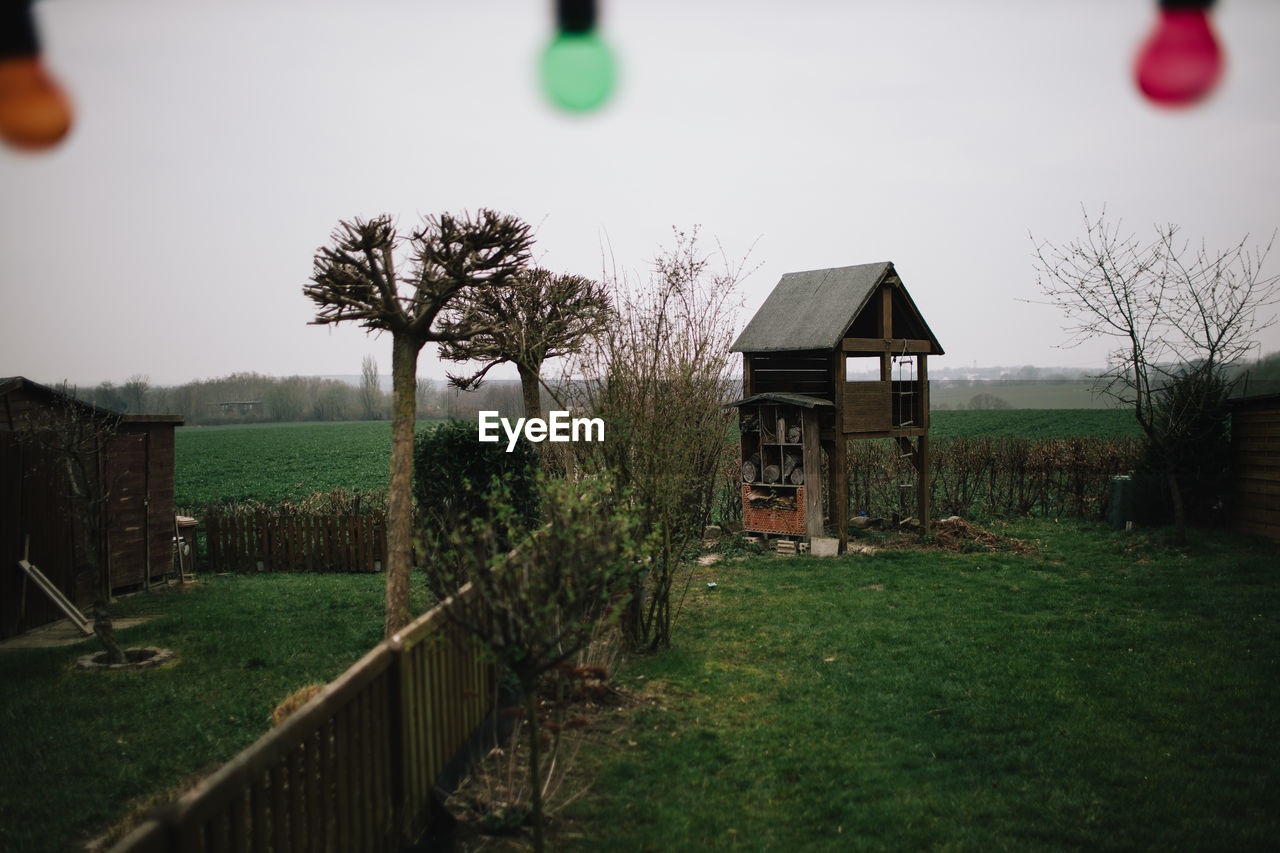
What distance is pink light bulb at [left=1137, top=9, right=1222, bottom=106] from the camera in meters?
2.76

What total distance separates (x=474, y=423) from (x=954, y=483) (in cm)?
1517

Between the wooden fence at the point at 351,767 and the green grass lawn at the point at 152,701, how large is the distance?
7.24 ft

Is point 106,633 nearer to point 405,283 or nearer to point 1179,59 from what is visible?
point 405,283

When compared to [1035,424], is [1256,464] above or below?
below

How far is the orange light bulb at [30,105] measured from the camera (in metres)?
2.66

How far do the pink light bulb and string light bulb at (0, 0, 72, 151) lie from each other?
3.99m

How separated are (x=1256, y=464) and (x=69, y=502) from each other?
19.5 metres

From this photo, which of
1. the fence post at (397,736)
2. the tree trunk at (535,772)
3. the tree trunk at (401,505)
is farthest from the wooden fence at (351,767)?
the tree trunk at (401,505)

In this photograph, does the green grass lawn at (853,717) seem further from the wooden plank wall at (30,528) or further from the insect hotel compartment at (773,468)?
the insect hotel compartment at (773,468)

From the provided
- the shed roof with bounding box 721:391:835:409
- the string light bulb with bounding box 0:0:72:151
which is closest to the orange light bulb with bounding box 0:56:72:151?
the string light bulb with bounding box 0:0:72:151

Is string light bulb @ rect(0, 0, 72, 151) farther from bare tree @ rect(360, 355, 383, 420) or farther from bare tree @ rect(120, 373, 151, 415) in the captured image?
bare tree @ rect(360, 355, 383, 420)

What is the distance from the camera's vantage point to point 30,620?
33.0 feet

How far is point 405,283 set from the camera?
22.5 ft

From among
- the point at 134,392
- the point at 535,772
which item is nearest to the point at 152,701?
the point at 535,772
